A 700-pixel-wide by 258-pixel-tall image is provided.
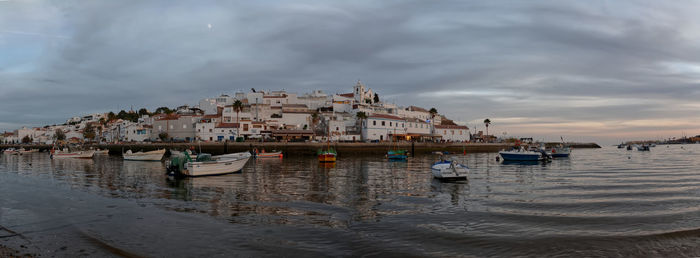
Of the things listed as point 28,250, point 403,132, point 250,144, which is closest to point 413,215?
point 28,250

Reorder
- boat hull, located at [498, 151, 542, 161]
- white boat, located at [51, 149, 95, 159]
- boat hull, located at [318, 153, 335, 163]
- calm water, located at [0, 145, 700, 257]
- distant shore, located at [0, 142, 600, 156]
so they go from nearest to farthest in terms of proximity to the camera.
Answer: calm water, located at [0, 145, 700, 257] < boat hull, located at [318, 153, 335, 163] < boat hull, located at [498, 151, 542, 161] < white boat, located at [51, 149, 95, 159] < distant shore, located at [0, 142, 600, 156]

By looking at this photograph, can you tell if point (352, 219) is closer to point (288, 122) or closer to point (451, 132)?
point (288, 122)

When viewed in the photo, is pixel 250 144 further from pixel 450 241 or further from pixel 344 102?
pixel 450 241

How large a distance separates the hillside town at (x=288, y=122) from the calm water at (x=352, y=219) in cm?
5537

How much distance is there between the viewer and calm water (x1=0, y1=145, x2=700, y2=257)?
966cm

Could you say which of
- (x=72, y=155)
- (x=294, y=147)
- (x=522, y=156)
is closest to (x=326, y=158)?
(x=522, y=156)

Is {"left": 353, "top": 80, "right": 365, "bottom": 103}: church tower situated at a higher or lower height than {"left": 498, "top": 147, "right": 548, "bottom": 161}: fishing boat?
higher

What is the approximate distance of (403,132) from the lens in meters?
87.2

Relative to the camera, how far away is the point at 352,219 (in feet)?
42.2

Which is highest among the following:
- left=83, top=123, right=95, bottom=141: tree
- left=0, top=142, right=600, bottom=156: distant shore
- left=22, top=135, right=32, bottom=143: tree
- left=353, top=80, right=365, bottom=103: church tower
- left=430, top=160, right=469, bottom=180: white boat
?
left=353, top=80, right=365, bottom=103: church tower

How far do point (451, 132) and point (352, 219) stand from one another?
286 feet

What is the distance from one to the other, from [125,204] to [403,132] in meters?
74.9

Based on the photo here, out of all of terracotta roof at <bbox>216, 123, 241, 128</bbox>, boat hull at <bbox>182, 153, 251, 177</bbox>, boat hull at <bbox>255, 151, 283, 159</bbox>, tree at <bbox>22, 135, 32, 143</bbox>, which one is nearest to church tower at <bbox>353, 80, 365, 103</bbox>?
terracotta roof at <bbox>216, 123, 241, 128</bbox>

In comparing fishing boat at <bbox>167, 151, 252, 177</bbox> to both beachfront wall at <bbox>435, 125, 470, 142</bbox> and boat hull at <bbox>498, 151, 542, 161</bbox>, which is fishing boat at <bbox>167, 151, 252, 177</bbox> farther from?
beachfront wall at <bbox>435, 125, 470, 142</bbox>
